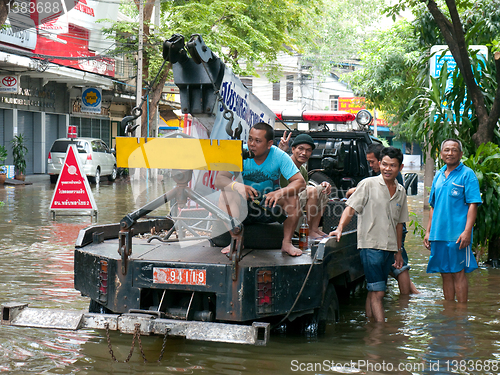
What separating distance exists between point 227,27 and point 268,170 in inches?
768

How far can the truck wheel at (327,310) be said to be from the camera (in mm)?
5093

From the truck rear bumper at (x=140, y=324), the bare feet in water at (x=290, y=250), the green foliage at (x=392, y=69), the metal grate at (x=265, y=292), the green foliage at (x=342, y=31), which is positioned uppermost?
the green foliage at (x=342, y=31)

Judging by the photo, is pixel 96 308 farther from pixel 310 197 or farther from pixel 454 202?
pixel 454 202

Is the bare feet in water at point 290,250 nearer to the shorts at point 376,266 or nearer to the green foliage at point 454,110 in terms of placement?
the shorts at point 376,266

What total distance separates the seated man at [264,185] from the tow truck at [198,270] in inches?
9.7

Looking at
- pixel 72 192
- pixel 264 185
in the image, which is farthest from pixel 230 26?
pixel 264 185

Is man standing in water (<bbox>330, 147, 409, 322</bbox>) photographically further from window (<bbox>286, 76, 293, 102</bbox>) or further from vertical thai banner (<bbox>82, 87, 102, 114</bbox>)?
window (<bbox>286, 76, 293, 102</bbox>)

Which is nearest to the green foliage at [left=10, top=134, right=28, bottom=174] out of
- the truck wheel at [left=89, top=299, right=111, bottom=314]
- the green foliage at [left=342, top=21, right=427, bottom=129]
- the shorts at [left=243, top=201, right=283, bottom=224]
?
the green foliage at [left=342, top=21, right=427, bottom=129]

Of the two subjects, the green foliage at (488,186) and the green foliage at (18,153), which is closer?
the green foliage at (488,186)


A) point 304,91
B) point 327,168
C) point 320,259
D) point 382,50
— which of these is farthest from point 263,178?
point 304,91

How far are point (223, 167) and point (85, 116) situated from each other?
89.9 feet

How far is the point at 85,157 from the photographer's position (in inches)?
934

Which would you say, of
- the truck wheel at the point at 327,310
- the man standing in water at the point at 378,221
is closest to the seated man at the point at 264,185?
the truck wheel at the point at 327,310

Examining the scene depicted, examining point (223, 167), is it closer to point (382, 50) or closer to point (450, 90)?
point (450, 90)
